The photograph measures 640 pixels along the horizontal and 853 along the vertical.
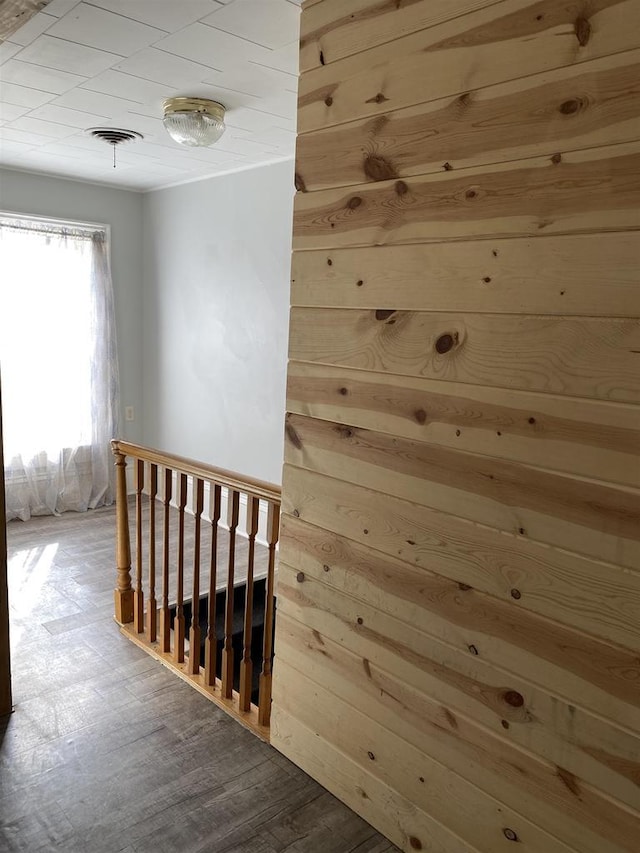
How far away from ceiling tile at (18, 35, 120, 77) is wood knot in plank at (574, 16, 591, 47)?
66.1 inches

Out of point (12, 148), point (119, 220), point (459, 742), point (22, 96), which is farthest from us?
point (119, 220)

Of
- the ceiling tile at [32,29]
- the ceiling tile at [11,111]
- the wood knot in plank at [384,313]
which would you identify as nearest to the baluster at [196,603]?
the wood knot in plank at [384,313]

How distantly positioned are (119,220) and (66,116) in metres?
1.95

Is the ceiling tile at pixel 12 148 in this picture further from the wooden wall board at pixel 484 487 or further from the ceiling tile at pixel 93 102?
the wooden wall board at pixel 484 487

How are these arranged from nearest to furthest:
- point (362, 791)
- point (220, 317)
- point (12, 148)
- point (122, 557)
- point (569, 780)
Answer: point (569, 780), point (362, 791), point (122, 557), point (12, 148), point (220, 317)

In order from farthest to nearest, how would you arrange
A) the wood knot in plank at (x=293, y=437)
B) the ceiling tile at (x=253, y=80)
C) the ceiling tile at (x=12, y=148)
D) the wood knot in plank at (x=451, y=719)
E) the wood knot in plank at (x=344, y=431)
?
the ceiling tile at (x=12, y=148) < the ceiling tile at (x=253, y=80) < the wood knot in plank at (x=293, y=437) < the wood knot in plank at (x=344, y=431) < the wood knot in plank at (x=451, y=719)

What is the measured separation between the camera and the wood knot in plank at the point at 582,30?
128 cm

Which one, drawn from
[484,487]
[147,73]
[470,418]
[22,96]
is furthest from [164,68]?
[484,487]

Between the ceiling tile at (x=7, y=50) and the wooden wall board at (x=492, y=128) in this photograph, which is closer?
the wooden wall board at (x=492, y=128)

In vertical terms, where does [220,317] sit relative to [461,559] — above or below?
above

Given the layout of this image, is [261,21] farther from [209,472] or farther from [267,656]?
[267,656]

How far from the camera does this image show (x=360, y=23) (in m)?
1.71

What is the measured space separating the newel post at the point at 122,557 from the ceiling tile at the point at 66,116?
152 cm

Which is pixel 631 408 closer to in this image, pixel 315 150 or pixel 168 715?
pixel 315 150
